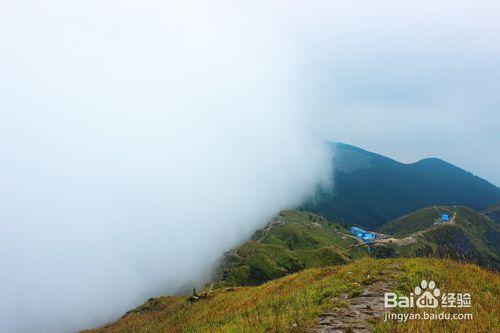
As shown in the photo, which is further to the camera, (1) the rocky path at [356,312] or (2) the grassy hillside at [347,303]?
(1) the rocky path at [356,312]

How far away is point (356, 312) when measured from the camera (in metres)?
16.1

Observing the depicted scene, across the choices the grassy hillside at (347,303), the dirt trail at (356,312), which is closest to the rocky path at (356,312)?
the dirt trail at (356,312)

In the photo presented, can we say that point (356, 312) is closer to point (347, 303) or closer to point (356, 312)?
point (356, 312)

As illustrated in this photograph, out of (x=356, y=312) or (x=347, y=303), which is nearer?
(x=356, y=312)

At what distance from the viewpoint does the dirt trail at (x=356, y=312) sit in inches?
574

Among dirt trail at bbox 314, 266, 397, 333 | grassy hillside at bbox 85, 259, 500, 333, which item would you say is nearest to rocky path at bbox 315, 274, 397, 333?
dirt trail at bbox 314, 266, 397, 333

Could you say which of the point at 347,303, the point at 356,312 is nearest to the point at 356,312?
the point at 356,312

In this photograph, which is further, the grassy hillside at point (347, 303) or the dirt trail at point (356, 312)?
the dirt trail at point (356, 312)

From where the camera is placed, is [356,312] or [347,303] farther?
[347,303]

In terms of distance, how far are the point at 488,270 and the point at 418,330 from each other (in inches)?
457

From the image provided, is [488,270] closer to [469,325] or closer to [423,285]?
[423,285]

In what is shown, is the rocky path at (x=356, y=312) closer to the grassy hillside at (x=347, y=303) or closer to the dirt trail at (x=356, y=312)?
the dirt trail at (x=356, y=312)

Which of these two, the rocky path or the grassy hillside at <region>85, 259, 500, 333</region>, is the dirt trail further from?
the grassy hillside at <region>85, 259, 500, 333</region>

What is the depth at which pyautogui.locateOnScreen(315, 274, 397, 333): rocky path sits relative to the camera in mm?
14587
